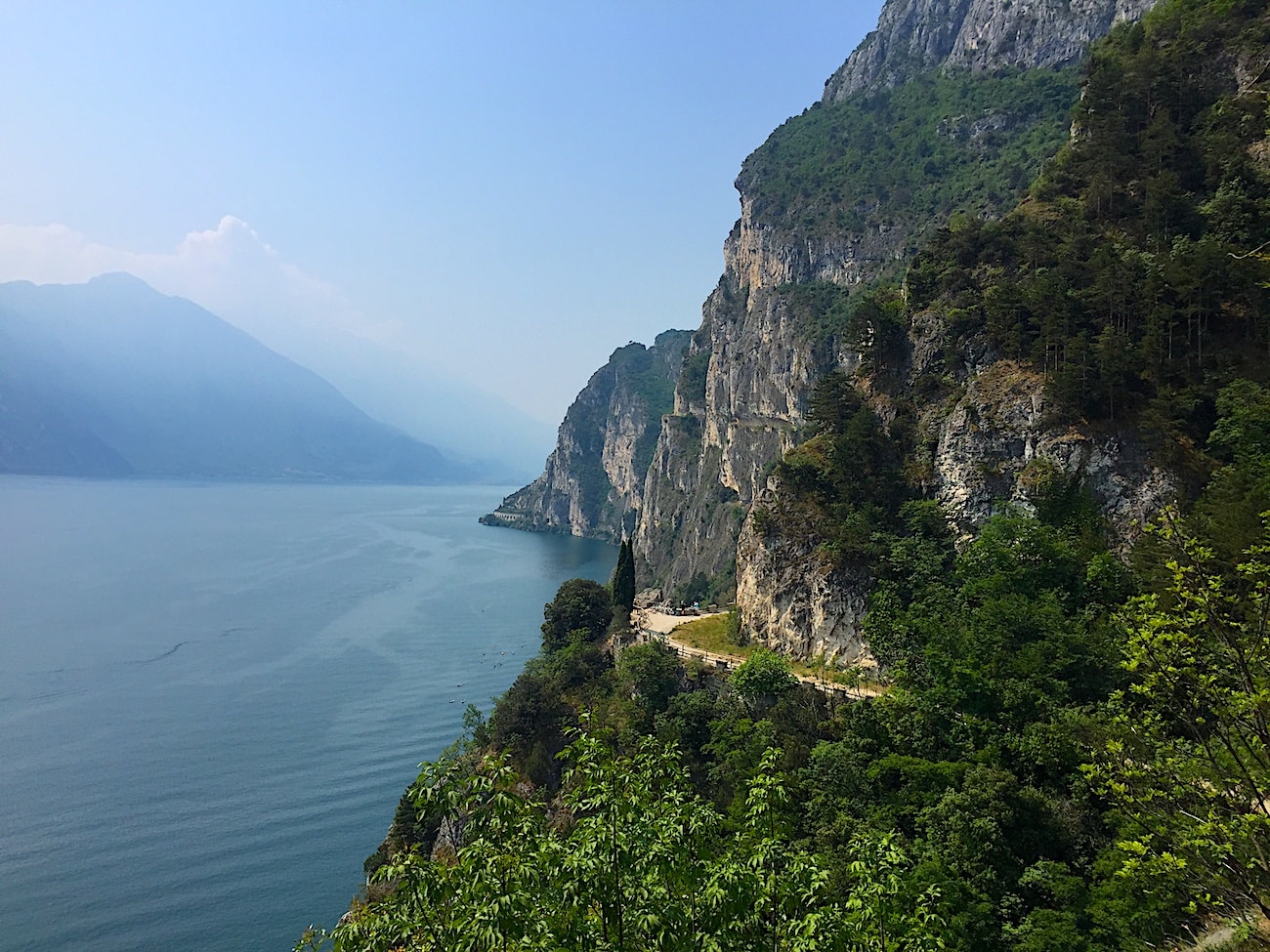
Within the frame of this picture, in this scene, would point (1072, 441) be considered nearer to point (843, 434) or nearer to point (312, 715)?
point (843, 434)

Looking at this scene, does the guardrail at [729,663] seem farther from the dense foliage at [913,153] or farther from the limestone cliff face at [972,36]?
the limestone cliff face at [972,36]

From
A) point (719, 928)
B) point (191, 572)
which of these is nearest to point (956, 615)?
point (719, 928)

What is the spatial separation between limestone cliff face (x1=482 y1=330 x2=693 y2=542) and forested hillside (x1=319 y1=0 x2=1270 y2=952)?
118 m

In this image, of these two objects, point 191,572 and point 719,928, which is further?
point 191,572

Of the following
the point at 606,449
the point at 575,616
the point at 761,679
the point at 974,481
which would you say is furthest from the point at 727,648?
the point at 606,449

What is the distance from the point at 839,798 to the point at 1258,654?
47.1 feet

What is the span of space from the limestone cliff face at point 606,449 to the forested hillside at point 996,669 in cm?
11761

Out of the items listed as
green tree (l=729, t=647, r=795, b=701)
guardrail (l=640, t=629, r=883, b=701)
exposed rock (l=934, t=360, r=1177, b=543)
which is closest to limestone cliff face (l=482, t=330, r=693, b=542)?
guardrail (l=640, t=629, r=883, b=701)

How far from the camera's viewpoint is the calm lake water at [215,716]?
29.8 meters

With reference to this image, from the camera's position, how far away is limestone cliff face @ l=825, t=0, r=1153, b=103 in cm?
7594

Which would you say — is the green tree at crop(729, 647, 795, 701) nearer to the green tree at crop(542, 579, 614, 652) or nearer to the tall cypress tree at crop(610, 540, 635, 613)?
the green tree at crop(542, 579, 614, 652)

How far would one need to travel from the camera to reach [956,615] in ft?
78.3

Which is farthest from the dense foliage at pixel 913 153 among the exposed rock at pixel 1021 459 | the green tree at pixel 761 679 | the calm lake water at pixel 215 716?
the calm lake water at pixel 215 716

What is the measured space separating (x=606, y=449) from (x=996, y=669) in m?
156
